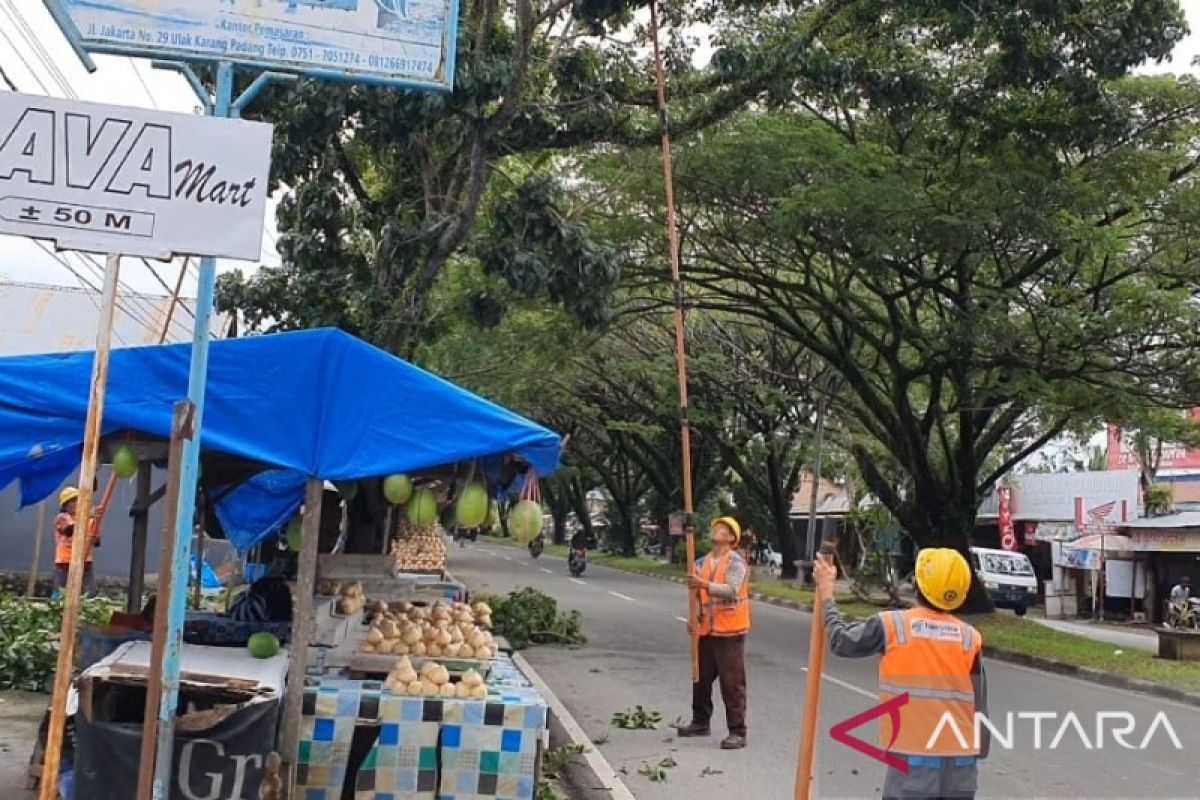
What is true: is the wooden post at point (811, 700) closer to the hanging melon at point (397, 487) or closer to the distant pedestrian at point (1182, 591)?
the hanging melon at point (397, 487)

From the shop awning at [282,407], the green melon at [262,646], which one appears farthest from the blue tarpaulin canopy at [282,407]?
the green melon at [262,646]

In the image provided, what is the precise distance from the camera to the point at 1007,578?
2944cm

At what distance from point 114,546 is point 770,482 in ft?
65.4

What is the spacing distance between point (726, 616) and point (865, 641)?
393 cm

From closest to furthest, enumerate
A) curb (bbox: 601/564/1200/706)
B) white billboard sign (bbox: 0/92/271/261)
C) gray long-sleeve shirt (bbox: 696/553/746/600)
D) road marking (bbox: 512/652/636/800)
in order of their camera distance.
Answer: white billboard sign (bbox: 0/92/271/261) → road marking (bbox: 512/652/636/800) → gray long-sleeve shirt (bbox: 696/553/746/600) → curb (bbox: 601/564/1200/706)

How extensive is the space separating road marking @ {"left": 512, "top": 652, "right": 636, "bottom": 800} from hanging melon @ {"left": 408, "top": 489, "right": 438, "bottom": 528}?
7.12 ft

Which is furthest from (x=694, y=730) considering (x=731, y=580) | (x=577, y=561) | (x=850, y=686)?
(x=577, y=561)

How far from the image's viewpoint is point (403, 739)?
5961 millimetres

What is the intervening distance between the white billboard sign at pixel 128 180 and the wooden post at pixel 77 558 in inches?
7.2

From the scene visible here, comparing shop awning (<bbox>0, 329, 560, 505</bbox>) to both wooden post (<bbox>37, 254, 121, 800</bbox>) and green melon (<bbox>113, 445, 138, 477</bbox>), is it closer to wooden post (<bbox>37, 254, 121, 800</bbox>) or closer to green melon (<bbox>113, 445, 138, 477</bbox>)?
green melon (<bbox>113, 445, 138, 477</bbox>)

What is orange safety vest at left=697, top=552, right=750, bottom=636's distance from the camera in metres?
8.58

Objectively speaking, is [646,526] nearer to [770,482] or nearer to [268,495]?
[770,482]

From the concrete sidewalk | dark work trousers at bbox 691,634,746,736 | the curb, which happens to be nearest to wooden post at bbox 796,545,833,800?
dark work trousers at bbox 691,634,746,736

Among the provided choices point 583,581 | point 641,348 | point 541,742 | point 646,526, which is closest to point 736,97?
point 541,742
